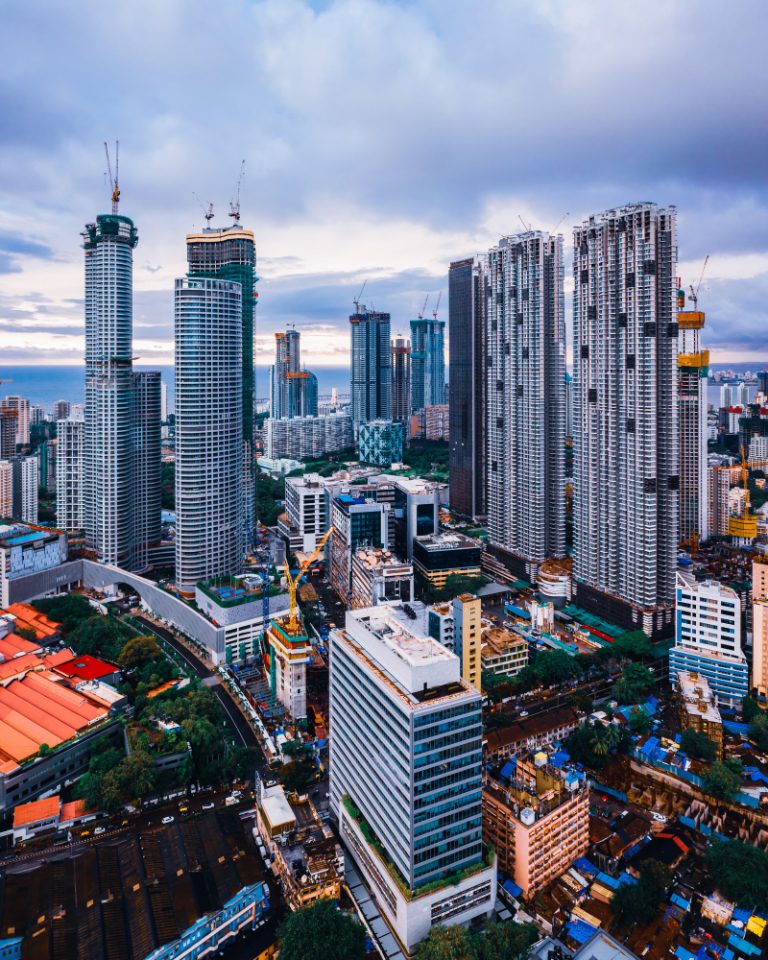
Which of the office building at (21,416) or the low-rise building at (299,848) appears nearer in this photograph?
the low-rise building at (299,848)

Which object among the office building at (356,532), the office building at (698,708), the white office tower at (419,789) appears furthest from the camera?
the office building at (356,532)

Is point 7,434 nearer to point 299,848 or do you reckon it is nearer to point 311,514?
point 311,514

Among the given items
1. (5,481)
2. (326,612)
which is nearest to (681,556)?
(326,612)

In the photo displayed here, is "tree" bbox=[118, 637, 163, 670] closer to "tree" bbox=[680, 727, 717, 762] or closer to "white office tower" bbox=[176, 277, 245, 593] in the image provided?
"white office tower" bbox=[176, 277, 245, 593]

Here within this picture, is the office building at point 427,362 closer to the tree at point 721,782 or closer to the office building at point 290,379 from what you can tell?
the office building at point 290,379

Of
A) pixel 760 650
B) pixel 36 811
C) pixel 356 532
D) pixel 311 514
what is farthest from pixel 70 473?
pixel 760 650

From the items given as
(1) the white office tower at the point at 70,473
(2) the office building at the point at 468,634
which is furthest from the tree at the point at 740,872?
(1) the white office tower at the point at 70,473
